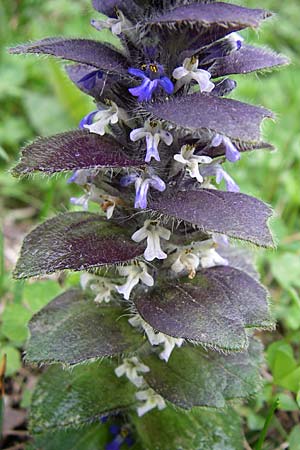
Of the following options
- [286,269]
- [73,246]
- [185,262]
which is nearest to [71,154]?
[73,246]

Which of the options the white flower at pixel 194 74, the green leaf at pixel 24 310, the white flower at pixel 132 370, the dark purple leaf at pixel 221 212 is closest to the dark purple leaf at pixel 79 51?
the white flower at pixel 194 74

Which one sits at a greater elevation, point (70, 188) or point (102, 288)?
point (102, 288)

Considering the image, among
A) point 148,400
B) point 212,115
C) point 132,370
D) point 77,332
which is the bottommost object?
point 148,400

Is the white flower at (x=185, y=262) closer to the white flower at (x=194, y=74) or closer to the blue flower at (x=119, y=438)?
the white flower at (x=194, y=74)

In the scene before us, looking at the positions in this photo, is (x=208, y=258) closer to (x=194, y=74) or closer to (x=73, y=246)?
(x=73, y=246)

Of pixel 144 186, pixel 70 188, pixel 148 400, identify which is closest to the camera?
pixel 144 186

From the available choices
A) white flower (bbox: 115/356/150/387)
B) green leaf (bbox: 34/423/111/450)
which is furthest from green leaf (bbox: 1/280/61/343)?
white flower (bbox: 115/356/150/387)
